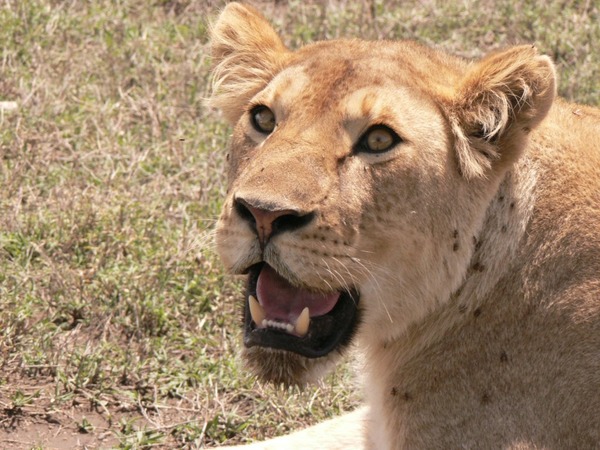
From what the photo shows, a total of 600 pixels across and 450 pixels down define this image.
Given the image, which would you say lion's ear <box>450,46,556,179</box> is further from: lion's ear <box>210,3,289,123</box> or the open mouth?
lion's ear <box>210,3,289,123</box>

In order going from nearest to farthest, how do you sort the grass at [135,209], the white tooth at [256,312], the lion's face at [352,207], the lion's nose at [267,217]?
the lion's nose at [267,217] < the lion's face at [352,207] < the white tooth at [256,312] < the grass at [135,209]

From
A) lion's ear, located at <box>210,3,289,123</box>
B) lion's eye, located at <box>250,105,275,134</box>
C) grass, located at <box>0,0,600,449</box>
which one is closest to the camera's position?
lion's eye, located at <box>250,105,275,134</box>

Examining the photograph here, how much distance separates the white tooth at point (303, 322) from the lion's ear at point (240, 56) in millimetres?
1054

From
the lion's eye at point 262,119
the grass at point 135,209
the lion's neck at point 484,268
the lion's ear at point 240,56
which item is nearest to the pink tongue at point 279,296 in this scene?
the grass at point 135,209

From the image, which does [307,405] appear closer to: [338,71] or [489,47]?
[338,71]

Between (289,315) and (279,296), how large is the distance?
7 cm

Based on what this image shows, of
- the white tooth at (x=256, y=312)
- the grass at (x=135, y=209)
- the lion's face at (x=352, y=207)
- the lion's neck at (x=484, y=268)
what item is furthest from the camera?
the grass at (x=135, y=209)

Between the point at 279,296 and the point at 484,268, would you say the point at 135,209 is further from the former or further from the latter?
the point at 484,268

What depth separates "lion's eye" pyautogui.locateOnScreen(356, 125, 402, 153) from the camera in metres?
3.84

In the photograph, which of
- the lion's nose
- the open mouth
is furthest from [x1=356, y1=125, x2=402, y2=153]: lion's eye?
the open mouth

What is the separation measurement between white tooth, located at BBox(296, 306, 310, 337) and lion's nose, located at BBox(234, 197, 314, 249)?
0.87 ft

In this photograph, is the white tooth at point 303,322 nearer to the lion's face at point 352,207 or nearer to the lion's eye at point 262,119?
the lion's face at point 352,207

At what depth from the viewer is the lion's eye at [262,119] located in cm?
408

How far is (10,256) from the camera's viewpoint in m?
5.90
